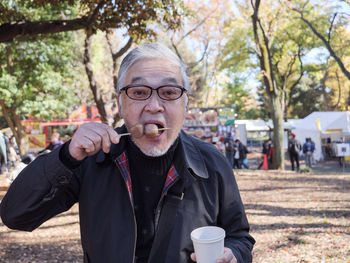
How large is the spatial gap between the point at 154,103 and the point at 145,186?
0.48 meters


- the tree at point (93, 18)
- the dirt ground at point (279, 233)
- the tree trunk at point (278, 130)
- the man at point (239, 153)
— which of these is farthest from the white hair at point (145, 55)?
the man at point (239, 153)

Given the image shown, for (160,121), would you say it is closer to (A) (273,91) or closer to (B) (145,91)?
(B) (145,91)

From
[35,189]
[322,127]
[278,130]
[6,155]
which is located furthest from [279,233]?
[322,127]

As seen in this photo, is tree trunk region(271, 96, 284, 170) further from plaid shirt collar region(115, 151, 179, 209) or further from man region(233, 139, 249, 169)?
plaid shirt collar region(115, 151, 179, 209)

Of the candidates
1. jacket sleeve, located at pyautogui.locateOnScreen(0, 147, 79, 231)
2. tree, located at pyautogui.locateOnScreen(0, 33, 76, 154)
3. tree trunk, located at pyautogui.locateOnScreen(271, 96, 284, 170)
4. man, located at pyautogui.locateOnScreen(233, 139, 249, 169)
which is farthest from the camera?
man, located at pyautogui.locateOnScreen(233, 139, 249, 169)

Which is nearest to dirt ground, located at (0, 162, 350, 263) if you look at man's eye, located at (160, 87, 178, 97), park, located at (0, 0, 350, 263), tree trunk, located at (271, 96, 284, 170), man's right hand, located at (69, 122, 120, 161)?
park, located at (0, 0, 350, 263)

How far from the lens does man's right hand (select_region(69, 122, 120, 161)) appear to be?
145 centimetres

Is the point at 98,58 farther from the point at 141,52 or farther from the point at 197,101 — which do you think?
the point at 141,52

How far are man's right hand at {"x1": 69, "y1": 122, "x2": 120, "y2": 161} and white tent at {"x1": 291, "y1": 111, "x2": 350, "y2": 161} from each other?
883 inches

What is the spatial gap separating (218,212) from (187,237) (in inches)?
10.1

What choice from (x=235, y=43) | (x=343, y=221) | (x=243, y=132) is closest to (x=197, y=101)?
(x=243, y=132)

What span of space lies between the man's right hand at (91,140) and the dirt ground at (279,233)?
13.9ft

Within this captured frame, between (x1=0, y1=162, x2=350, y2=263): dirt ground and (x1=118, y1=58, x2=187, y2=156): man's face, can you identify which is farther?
(x1=0, y1=162, x2=350, y2=263): dirt ground

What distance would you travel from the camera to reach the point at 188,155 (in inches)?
75.2
